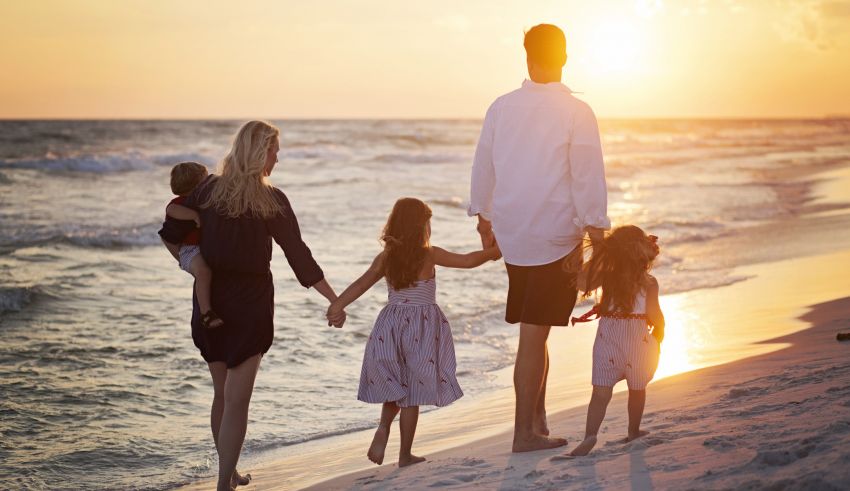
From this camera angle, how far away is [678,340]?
7406 millimetres

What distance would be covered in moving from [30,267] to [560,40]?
1019cm

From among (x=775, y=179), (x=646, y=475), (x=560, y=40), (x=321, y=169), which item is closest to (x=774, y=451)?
(x=646, y=475)

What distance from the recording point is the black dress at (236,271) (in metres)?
4.10

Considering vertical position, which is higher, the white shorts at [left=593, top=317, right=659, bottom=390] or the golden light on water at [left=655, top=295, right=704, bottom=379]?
the white shorts at [left=593, top=317, right=659, bottom=390]

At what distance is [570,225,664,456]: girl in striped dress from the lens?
4.27m

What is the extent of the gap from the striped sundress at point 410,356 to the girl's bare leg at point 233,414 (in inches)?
26.0

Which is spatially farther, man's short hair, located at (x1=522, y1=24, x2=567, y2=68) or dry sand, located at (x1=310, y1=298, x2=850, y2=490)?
man's short hair, located at (x1=522, y1=24, x2=567, y2=68)

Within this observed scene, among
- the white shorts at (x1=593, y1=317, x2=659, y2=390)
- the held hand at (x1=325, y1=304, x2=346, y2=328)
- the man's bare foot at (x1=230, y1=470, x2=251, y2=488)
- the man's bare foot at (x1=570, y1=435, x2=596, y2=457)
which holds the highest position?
the held hand at (x1=325, y1=304, x2=346, y2=328)

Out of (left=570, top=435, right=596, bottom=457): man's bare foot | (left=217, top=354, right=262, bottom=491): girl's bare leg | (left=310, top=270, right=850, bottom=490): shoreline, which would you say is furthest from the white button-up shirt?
(left=217, top=354, right=262, bottom=491): girl's bare leg


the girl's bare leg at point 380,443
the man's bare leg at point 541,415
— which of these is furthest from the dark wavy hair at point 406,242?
the man's bare leg at point 541,415

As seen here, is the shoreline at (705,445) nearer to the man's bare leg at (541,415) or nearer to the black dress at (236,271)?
the man's bare leg at (541,415)

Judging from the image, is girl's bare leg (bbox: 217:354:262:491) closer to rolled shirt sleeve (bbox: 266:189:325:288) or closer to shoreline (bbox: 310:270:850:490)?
rolled shirt sleeve (bbox: 266:189:325:288)

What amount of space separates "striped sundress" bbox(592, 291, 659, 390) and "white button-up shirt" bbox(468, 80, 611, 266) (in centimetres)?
42

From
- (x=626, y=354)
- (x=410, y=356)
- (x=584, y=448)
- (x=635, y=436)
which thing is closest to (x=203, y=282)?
(x=410, y=356)
